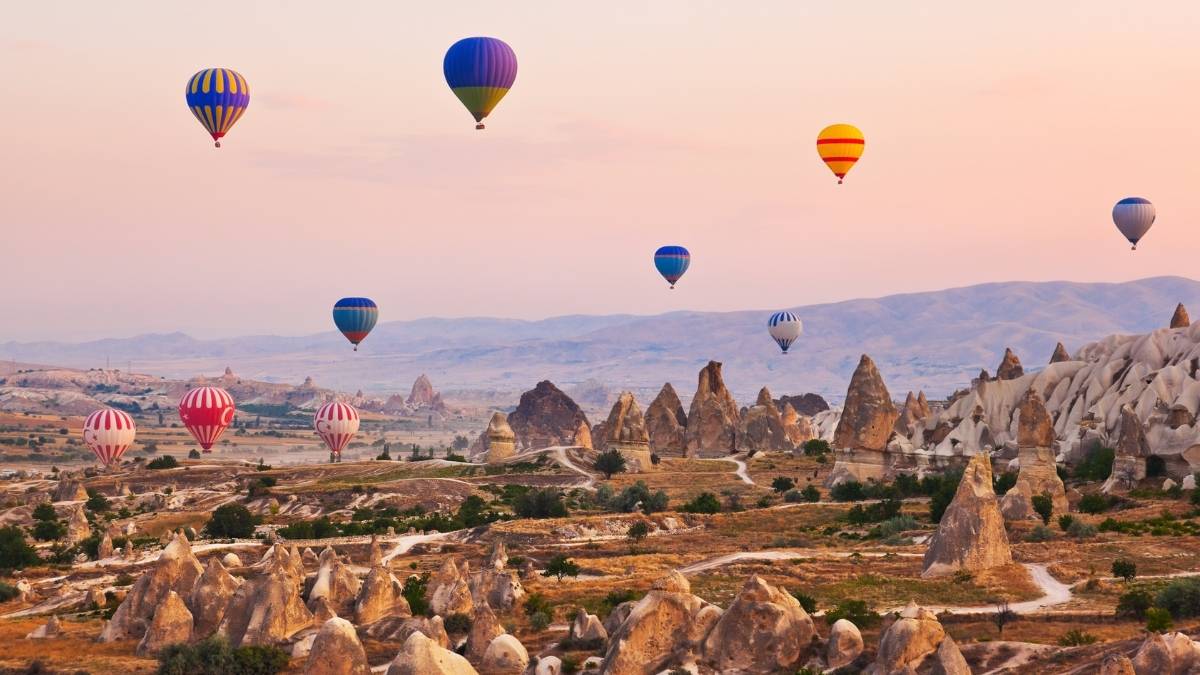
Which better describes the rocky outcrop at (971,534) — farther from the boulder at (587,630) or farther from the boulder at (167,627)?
the boulder at (167,627)

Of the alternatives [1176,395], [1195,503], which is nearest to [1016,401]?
[1176,395]

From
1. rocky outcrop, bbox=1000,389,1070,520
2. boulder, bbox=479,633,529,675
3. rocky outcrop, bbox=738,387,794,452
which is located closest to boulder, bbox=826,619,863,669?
boulder, bbox=479,633,529,675

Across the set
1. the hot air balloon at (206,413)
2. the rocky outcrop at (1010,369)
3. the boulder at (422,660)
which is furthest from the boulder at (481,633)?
the rocky outcrop at (1010,369)

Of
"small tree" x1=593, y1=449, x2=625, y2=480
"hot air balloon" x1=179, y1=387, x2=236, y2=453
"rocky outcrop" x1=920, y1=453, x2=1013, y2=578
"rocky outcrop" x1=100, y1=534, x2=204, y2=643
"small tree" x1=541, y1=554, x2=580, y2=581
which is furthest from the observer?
"hot air balloon" x1=179, y1=387, x2=236, y2=453

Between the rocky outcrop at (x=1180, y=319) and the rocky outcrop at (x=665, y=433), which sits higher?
the rocky outcrop at (x=1180, y=319)

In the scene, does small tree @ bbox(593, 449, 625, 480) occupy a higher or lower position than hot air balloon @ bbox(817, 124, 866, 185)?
lower

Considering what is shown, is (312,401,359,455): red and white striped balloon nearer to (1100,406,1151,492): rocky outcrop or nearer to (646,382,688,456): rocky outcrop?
(646,382,688,456): rocky outcrop
